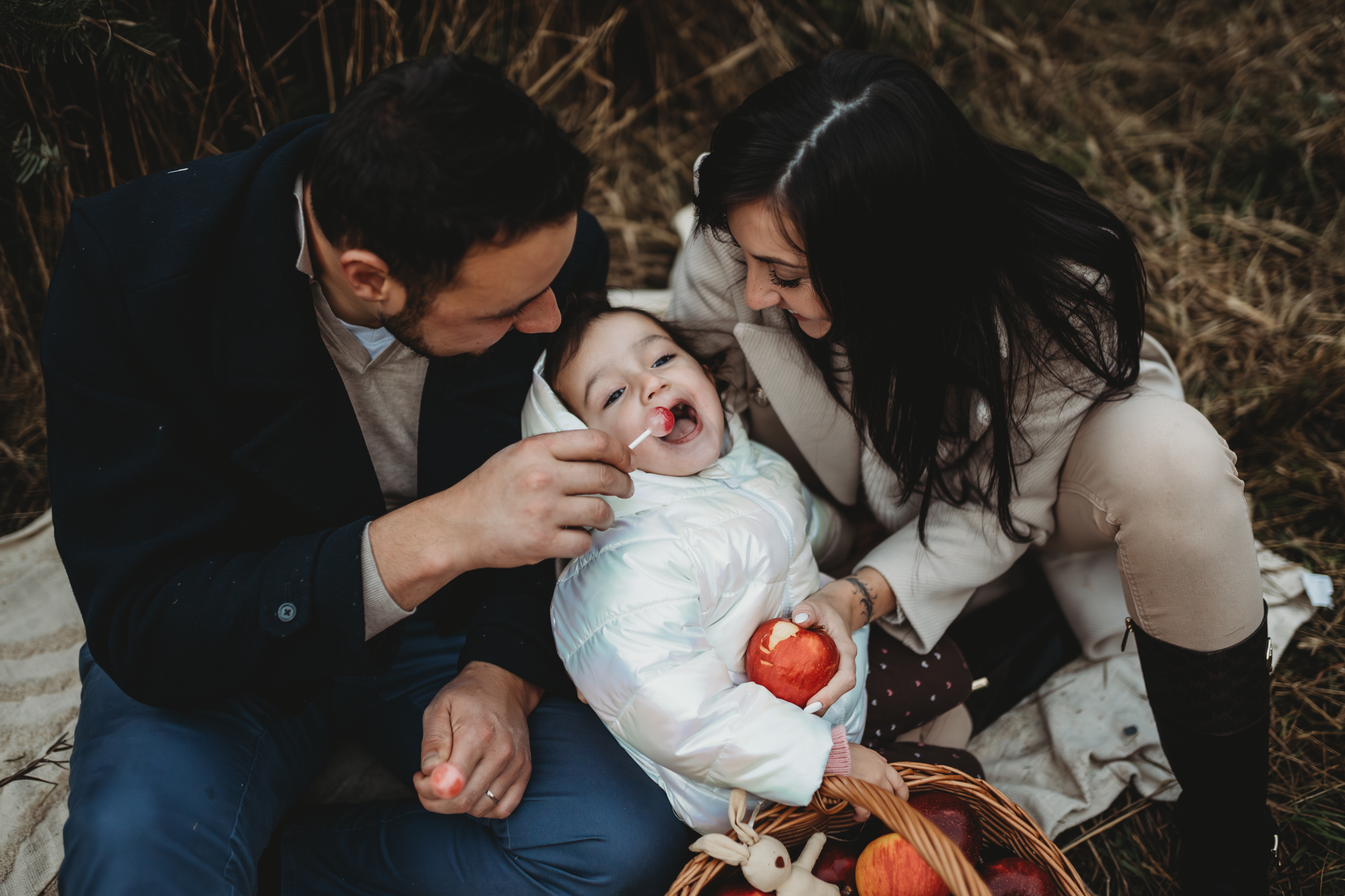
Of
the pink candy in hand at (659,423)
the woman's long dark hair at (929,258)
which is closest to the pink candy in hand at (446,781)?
the pink candy in hand at (659,423)

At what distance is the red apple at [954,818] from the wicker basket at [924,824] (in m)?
0.05

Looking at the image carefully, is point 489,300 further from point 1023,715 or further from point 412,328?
point 1023,715

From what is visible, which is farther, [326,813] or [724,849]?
[326,813]

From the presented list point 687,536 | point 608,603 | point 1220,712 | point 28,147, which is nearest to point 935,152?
point 687,536

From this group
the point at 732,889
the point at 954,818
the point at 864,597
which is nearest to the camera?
the point at 732,889

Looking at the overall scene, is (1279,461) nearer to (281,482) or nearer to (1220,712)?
(1220,712)

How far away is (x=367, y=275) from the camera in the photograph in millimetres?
1565

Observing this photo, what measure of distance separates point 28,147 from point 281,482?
139cm

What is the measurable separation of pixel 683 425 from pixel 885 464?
1.77 feet

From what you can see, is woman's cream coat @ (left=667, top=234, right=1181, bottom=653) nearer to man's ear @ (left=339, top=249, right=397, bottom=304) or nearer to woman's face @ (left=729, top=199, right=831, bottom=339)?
woman's face @ (left=729, top=199, right=831, bottom=339)

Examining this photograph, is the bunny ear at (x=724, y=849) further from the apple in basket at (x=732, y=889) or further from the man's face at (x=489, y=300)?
the man's face at (x=489, y=300)

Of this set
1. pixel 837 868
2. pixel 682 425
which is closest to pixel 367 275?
pixel 682 425

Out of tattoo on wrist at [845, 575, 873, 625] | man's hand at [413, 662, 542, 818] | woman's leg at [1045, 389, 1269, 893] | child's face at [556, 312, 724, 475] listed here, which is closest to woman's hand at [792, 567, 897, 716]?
tattoo on wrist at [845, 575, 873, 625]

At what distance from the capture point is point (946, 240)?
68.9 inches
